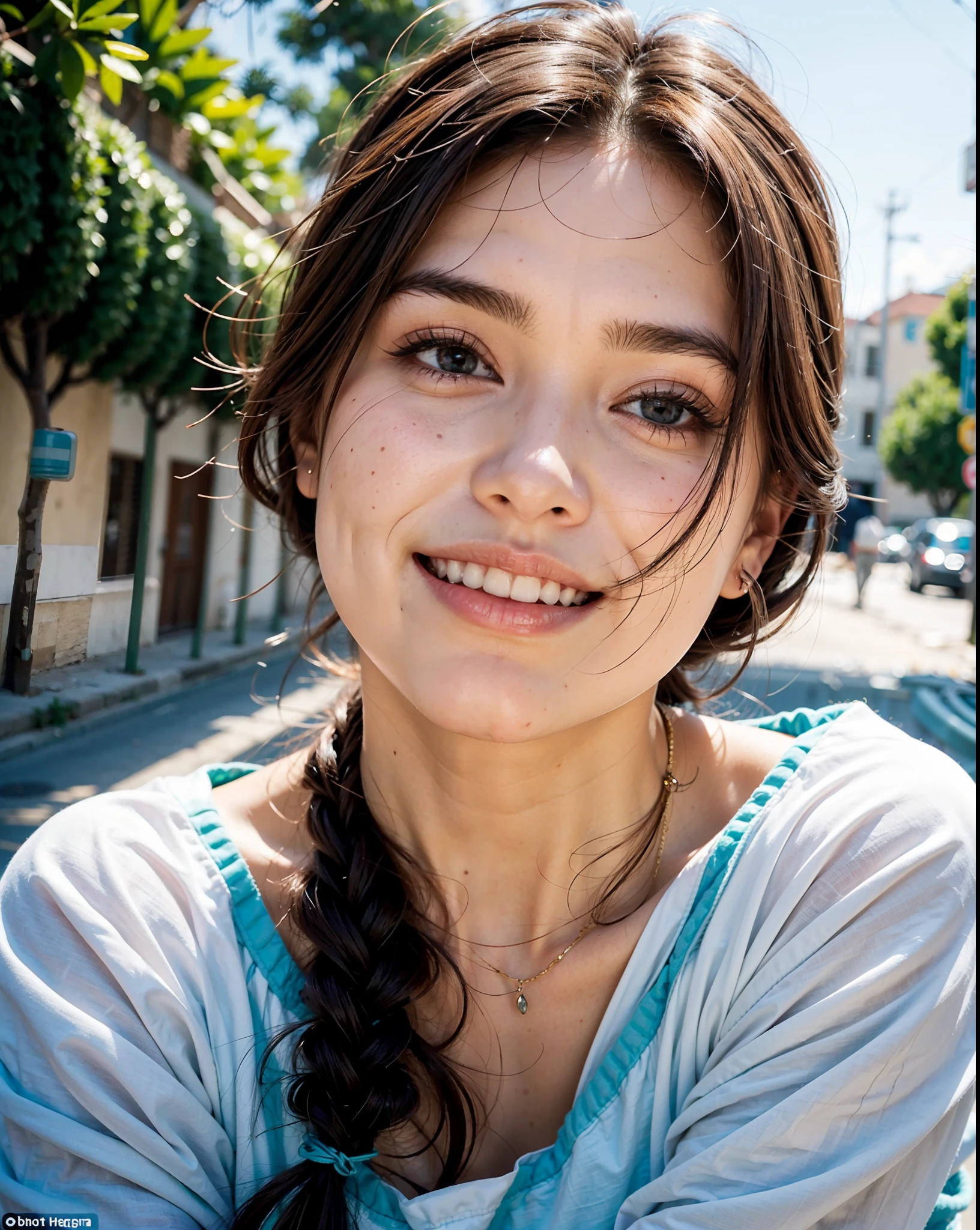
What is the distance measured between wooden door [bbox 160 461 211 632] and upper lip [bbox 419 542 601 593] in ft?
1.09

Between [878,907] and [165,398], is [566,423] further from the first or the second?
[878,907]

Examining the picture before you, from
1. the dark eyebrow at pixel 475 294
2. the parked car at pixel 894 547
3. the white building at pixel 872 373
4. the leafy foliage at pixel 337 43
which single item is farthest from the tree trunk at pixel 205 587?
the parked car at pixel 894 547

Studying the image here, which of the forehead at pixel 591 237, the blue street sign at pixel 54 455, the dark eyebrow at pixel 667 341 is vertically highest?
the forehead at pixel 591 237

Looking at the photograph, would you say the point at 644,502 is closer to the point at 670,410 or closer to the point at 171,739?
the point at 670,410

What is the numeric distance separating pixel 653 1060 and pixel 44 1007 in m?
0.66

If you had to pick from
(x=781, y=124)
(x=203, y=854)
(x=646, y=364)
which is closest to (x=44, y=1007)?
(x=203, y=854)

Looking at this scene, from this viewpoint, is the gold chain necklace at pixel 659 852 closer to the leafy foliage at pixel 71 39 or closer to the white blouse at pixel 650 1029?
the white blouse at pixel 650 1029

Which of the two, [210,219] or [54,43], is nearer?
[54,43]

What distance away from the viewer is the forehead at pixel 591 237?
3.55ft

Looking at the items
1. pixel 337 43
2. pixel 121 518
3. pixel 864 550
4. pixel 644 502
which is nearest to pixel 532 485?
pixel 644 502

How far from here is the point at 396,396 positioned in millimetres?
1142

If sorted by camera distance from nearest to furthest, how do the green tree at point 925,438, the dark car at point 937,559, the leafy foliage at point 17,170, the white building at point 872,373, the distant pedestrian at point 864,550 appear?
→ the leafy foliage at point 17,170, the white building at point 872,373, the green tree at point 925,438, the distant pedestrian at point 864,550, the dark car at point 937,559

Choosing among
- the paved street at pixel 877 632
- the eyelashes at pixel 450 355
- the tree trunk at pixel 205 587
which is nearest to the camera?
the eyelashes at pixel 450 355

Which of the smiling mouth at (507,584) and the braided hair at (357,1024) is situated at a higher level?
the smiling mouth at (507,584)
